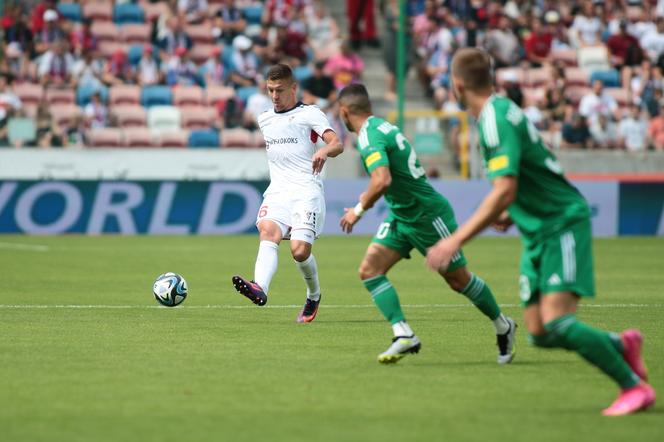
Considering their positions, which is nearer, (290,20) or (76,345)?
(76,345)

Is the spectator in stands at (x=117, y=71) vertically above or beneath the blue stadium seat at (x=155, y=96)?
above

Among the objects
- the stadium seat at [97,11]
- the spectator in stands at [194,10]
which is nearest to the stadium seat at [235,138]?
the spectator in stands at [194,10]

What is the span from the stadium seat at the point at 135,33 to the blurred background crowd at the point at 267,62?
4 cm

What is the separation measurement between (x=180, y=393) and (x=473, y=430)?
1.99 m

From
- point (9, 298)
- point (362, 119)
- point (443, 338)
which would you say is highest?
point (362, 119)

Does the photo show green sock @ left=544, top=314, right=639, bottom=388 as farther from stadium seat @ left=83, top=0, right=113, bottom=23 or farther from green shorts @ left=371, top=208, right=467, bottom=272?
stadium seat @ left=83, top=0, right=113, bottom=23

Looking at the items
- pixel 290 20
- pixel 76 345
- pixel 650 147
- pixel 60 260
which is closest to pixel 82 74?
pixel 290 20

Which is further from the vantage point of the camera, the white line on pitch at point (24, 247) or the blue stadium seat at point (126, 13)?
the blue stadium seat at point (126, 13)

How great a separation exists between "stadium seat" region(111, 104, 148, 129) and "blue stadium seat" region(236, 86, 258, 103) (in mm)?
2213

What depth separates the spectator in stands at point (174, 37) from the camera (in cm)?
2905

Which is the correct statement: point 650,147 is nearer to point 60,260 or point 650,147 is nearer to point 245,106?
point 245,106

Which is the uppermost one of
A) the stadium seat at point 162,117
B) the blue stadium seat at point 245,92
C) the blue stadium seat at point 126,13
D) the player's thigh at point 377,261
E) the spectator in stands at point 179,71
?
the player's thigh at point 377,261

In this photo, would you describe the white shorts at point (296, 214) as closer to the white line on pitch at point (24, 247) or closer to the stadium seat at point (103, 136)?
the white line on pitch at point (24, 247)

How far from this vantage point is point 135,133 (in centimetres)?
2722
